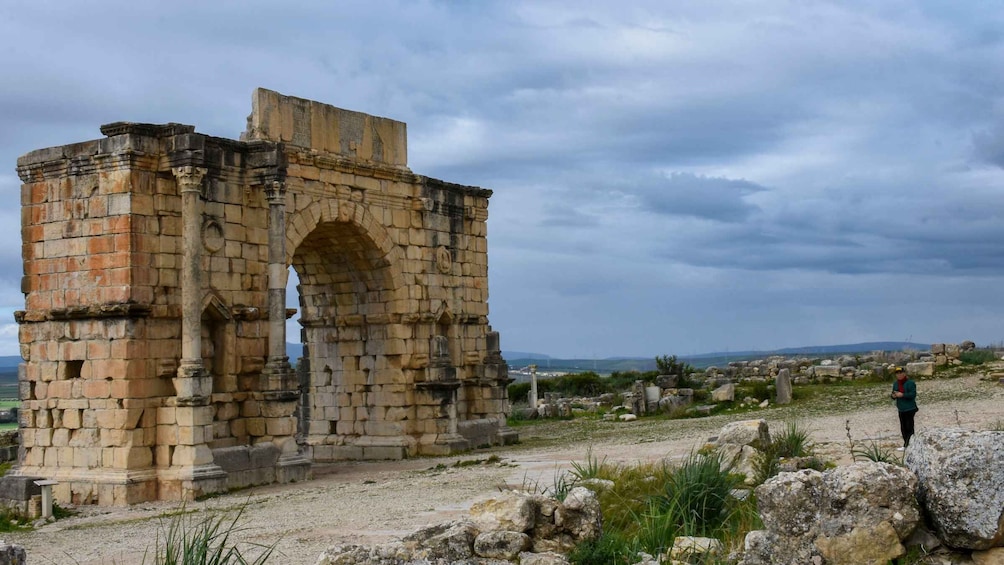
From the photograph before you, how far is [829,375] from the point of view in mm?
29078

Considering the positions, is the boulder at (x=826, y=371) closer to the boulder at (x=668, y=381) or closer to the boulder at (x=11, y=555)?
the boulder at (x=668, y=381)

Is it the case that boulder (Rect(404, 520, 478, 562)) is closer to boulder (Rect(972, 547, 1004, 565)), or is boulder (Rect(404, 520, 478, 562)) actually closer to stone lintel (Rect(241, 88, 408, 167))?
boulder (Rect(972, 547, 1004, 565))

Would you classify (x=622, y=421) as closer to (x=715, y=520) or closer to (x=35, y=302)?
(x=35, y=302)

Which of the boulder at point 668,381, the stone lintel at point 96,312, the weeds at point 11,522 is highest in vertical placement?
the stone lintel at point 96,312

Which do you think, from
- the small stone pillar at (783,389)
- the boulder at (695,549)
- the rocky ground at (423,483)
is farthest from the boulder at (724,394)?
the boulder at (695,549)

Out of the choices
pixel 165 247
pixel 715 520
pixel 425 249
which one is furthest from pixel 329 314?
pixel 715 520

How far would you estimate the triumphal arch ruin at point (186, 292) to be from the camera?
1459 cm

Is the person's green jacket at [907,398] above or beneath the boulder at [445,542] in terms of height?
above

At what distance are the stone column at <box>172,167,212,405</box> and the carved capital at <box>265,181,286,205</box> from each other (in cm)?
138

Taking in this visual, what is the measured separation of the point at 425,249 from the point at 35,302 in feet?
23.2

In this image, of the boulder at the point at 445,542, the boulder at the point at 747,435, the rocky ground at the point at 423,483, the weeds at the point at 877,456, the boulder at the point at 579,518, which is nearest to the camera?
the boulder at the point at 445,542

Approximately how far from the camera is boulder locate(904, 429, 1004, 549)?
710 cm

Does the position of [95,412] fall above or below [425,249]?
below

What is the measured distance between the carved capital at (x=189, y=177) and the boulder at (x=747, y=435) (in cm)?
769
